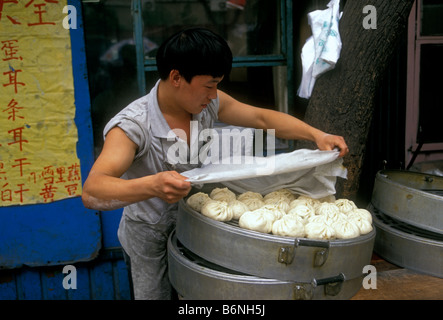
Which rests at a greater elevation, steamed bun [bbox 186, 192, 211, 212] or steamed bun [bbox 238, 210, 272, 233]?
steamed bun [bbox 186, 192, 211, 212]

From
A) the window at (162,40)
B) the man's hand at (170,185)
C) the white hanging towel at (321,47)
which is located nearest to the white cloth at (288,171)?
the man's hand at (170,185)

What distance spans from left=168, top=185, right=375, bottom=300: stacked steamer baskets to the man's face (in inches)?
22.0

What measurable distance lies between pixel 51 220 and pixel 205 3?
2.26 m

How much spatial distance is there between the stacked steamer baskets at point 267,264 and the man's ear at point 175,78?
2.14 ft

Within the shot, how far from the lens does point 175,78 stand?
205cm

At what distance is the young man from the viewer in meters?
1.73

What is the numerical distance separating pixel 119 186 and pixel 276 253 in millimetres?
705

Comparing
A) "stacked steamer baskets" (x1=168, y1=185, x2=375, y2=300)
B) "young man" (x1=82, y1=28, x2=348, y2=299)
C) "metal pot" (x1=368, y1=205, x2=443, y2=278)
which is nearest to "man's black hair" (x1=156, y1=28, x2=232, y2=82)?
"young man" (x1=82, y1=28, x2=348, y2=299)

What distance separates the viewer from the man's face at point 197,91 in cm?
201

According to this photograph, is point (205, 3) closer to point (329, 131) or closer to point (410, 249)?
point (329, 131)

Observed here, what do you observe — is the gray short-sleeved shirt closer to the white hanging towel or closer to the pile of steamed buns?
the pile of steamed buns

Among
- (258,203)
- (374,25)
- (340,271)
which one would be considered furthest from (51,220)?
(374,25)

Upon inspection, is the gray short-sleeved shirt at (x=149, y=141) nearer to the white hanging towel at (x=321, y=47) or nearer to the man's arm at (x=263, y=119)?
the man's arm at (x=263, y=119)

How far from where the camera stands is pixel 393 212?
2.37 metres
